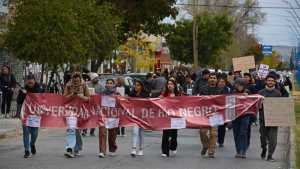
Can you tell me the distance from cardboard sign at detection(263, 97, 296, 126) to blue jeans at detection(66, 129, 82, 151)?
4.06 m

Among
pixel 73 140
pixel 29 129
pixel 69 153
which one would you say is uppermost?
pixel 29 129

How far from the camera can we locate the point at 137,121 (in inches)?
672

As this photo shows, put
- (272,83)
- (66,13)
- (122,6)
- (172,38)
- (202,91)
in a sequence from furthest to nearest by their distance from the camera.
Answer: (172,38)
(122,6)
(66,13)
(202,91)
(272,83)

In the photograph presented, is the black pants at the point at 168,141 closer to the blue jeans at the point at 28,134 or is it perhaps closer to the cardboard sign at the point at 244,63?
the blue jeans at the point at 28,134

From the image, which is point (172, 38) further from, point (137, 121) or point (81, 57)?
point (137, 121)

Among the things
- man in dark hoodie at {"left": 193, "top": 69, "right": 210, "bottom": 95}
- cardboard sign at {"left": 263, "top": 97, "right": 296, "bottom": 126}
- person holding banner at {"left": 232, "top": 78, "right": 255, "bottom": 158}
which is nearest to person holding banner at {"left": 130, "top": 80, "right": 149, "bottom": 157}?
man in dark hoodie at {"left": 193, "top": 69, "right": 210, "bottom": 95}

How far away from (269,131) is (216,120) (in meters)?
1.48

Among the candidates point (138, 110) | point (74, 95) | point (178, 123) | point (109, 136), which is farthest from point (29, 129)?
point (178, 123)

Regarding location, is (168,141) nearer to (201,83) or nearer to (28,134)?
(201,83)

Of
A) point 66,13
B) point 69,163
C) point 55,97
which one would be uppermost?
point 66,13

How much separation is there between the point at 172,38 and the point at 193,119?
51462mm

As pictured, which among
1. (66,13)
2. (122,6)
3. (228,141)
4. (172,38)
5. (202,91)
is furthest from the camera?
(172,38)

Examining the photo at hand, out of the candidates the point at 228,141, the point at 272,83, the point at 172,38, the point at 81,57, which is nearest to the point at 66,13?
the point at 81,57

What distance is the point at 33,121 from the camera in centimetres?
1664
